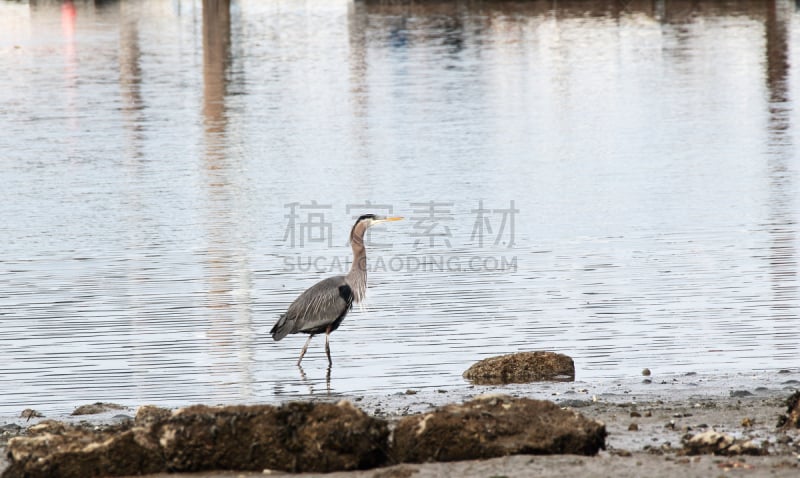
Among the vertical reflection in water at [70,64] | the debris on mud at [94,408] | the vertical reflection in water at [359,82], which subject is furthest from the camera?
the vertical reflection in water at [70,64]

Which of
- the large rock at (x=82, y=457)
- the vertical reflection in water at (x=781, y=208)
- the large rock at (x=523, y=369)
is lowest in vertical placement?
the vertical reflection in water at (x=781, y=208)

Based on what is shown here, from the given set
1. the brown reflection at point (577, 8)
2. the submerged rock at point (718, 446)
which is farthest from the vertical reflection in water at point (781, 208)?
the brown reflection at point (577, 8)

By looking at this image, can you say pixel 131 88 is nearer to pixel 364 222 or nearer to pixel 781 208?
pixel 781 208

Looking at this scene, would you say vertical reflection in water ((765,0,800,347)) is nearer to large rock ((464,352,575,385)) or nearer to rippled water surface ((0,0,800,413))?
rippled water surface ((0,0,800,413))

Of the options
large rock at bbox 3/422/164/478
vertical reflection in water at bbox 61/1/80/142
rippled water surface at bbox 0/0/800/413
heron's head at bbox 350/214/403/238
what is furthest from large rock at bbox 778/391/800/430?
vertical reflection in water at bbox 61/1/80/142

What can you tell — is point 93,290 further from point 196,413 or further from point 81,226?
point 196,413

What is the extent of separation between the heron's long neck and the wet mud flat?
2494 mm

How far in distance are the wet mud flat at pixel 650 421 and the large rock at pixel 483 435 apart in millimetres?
83

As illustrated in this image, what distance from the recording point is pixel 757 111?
36250 mm

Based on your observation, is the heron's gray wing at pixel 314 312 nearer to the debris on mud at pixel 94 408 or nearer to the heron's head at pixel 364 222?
the heron's head at pixel 364 222

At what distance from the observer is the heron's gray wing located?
1450cm

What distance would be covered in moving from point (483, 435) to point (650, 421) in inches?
78.4

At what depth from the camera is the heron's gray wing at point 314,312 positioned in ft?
47.6

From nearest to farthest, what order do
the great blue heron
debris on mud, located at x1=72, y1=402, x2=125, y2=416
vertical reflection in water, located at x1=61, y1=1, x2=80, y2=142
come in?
debris on mud, located at x1=72, y1=402, x2=125, y2=416, the great blue heron, vertical reflection in water, located at x1=61, y1=1, x2=80, y2=142
